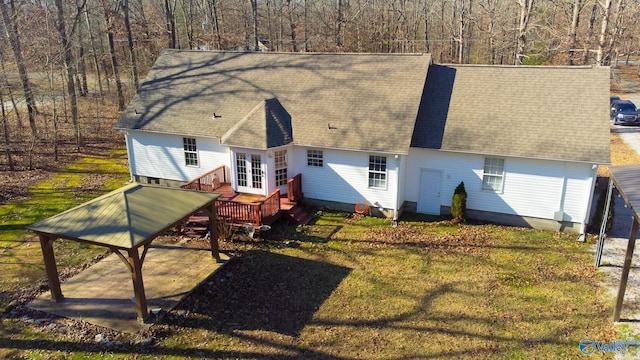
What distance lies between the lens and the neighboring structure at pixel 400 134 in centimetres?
1664

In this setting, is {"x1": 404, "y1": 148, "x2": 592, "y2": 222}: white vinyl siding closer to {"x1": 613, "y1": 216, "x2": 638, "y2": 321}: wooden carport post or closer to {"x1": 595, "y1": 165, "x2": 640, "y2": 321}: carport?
{"x1": 595, "y1": 165, "x2": 640, "y2": 321}: carport

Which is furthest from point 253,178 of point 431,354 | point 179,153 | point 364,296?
point 431,354

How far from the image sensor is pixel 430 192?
1831 cm

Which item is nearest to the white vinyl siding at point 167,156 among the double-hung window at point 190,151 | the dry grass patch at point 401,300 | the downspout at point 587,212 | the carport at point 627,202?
the double-hung window at point 190,151

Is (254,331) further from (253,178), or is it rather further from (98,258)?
(253,178)

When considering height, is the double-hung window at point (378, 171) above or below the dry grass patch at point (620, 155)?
above

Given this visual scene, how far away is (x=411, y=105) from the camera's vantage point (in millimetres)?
18219

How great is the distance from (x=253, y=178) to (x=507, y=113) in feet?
35.3

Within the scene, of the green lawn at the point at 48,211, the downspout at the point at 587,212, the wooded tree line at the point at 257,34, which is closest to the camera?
the green lawn at the point at 48,211

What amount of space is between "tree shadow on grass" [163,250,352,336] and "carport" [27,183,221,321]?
187 cm

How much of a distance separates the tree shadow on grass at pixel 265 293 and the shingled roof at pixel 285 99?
5.30 metres

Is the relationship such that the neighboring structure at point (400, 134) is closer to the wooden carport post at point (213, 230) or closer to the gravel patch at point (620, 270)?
the gravel patch at point (620, 270)

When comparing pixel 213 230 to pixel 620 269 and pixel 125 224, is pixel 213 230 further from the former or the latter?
pixel 620 269

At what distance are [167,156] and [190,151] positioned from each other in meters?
1.42
